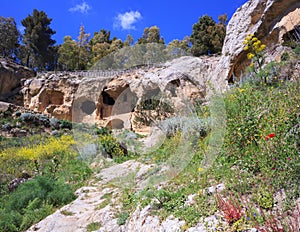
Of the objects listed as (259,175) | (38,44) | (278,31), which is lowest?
(259,175)

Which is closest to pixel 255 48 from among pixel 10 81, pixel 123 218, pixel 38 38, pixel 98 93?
pixel 123 218

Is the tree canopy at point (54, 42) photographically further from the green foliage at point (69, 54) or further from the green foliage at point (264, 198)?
the green foliage at point (264, 198)

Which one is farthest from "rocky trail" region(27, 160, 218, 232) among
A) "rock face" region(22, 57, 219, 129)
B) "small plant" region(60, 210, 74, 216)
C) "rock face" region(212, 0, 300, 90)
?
"rock face" region(22, 57, 219, 129)

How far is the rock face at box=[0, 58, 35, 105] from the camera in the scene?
18.7 metres

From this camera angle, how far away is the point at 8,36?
28.3 m

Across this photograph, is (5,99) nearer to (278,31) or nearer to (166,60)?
(166,60)

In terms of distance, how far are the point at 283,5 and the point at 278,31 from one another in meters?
1.08

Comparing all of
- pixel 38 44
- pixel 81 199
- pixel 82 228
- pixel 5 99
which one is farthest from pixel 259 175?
pixel 38 44

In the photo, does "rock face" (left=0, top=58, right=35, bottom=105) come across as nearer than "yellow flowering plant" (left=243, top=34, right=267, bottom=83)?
No

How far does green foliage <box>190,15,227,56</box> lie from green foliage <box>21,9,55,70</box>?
17.5 meters

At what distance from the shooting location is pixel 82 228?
3580mm

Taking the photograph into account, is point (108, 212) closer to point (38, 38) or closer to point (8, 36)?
point (38, 38)

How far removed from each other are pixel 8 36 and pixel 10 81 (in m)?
12.8

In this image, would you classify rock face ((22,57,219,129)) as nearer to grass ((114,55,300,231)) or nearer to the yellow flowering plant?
the yellow flowering plant
